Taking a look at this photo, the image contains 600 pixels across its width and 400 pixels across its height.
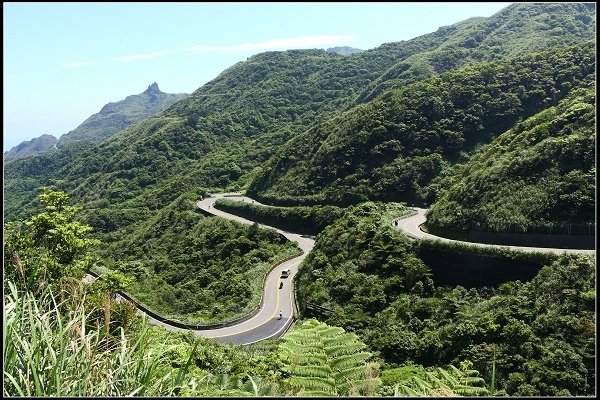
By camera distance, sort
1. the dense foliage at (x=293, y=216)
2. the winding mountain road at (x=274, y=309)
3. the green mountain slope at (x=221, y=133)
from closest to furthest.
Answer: the winding mountain road at (x=274, y=309) → the dense foliage at (x=293, y=216) → the green mountain slope at (x=221, y=133)

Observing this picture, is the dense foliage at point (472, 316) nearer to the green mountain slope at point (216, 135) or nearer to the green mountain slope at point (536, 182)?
the green mountain slope at point (536, 182)

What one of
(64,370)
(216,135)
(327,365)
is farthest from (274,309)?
(216,135)

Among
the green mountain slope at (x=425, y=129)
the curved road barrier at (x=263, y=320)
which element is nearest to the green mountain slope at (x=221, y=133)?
the green mountain slope at (x=425, y=129)

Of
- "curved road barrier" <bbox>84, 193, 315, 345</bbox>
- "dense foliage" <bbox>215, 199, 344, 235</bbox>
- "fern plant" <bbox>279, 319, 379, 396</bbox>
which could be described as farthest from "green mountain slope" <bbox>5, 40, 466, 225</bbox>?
"fern plant" <bbox>279, 319, 379, 396</bbox>

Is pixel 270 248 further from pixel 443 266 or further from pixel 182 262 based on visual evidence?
pixel 443 266

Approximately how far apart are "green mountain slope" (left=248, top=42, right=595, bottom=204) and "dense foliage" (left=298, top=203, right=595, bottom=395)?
58.3 feet

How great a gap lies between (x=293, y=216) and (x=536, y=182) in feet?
82.3

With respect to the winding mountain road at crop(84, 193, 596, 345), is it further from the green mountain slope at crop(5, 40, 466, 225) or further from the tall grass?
the green mountain slope at crop(5, 40, 466, 225)

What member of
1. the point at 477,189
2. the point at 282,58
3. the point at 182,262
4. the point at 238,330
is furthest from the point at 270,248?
the point at 282,58

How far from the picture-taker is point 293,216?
44875 mm

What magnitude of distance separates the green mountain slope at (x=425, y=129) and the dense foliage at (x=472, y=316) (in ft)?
58.3

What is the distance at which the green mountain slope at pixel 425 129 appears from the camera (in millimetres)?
42625

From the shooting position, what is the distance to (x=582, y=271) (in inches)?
630

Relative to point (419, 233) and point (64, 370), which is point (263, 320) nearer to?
point (419, 233)
